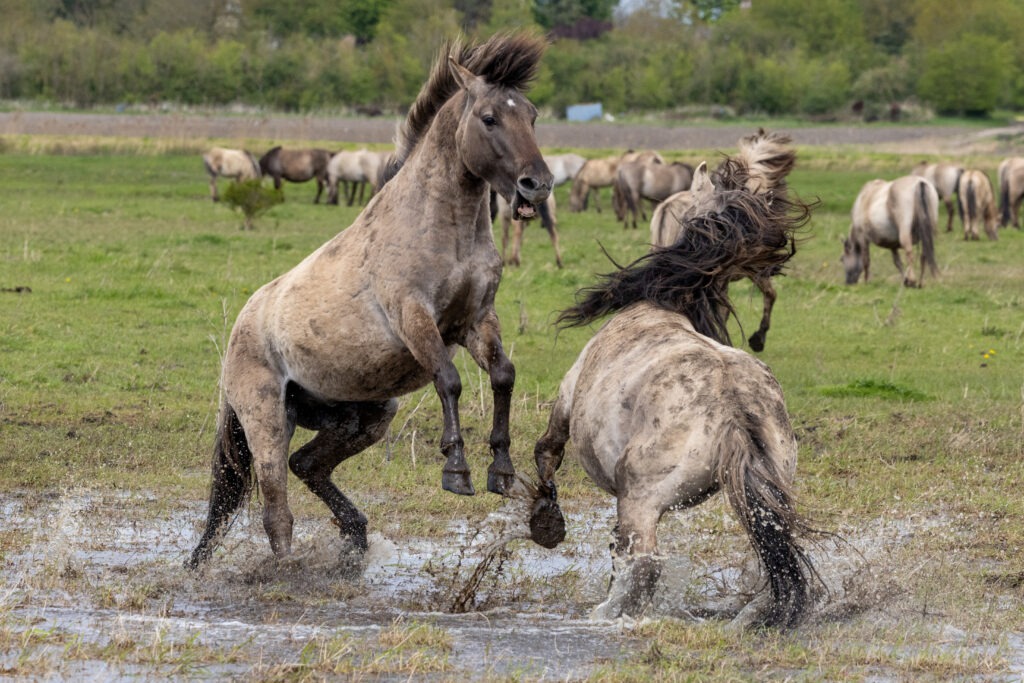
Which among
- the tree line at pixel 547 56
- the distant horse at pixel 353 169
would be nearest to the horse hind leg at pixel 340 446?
the distant horse at pixel 353 169

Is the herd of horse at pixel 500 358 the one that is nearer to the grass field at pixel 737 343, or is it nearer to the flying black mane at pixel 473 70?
the flying black mane at pixel 473 70

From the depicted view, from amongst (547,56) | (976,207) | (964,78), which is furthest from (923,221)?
(964,78)

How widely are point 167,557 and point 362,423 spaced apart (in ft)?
3.48

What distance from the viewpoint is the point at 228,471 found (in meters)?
6.62

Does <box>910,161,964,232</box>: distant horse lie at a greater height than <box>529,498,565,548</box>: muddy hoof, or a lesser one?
lesser

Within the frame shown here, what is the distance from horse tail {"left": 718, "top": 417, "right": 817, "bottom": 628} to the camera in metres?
4.97

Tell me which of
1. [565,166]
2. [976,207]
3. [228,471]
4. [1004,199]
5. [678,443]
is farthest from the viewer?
[565,166]

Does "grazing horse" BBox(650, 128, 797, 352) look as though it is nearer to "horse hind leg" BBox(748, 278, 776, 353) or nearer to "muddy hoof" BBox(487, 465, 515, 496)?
"horse hind leg" BBox(748, 278, 776, 353)

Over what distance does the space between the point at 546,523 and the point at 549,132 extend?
5100cm

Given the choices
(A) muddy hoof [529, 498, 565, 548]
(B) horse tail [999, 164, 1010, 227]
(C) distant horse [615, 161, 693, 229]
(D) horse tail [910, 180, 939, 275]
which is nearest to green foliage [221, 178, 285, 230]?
(C) distant horse [615, 161, 693, 229]

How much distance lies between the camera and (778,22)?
11138cm

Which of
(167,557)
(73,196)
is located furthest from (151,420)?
(73,196)

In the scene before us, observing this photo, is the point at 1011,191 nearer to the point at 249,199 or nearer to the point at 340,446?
the point at 249,199

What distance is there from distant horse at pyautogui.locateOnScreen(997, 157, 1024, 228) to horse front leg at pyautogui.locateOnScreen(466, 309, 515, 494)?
2504cm
